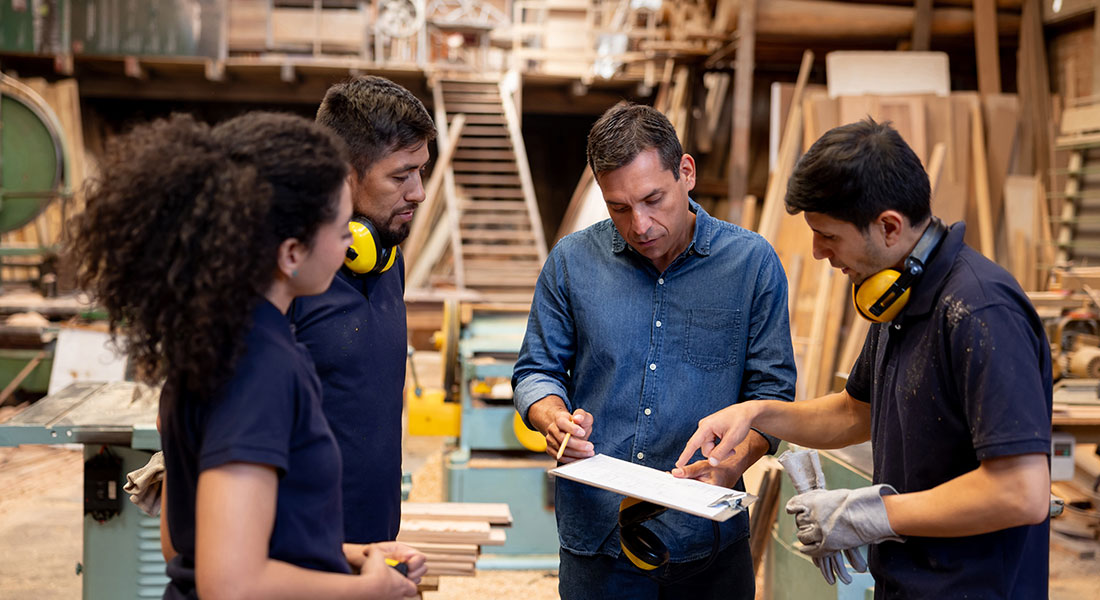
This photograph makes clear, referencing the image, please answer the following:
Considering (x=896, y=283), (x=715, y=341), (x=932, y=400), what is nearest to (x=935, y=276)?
(x=896, y=283)

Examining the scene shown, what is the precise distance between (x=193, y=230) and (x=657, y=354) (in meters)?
1.19

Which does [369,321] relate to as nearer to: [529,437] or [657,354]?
[657,354]

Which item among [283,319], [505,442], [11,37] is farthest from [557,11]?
[283,319]

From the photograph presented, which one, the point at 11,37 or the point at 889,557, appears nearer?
the point at 889,557

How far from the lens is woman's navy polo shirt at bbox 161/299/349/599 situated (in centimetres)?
124

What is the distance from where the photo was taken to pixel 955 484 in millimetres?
1508

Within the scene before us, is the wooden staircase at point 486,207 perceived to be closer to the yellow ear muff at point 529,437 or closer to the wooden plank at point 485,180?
the wooden plank at point 485,180

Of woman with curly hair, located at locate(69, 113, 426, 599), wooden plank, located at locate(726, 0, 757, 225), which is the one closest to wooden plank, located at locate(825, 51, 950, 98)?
wooden plank, located at locate(726, 0, 757, 225)

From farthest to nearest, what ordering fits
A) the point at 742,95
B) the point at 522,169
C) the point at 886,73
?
the point at 522,169 < the point at 742,95 < the point at 886,73

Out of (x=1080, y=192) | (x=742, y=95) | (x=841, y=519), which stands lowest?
(x=841, y=519)

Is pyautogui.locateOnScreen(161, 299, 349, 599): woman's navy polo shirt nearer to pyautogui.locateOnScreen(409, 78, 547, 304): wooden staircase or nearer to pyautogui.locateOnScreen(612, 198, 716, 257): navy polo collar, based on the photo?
pyautogui.locateOnScreen(612, 198, 716, 257): navy polo collar

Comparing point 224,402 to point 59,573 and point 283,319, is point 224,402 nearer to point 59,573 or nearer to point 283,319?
point 283,319

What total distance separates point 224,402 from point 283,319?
158 mm

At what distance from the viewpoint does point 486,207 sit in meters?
11.4
